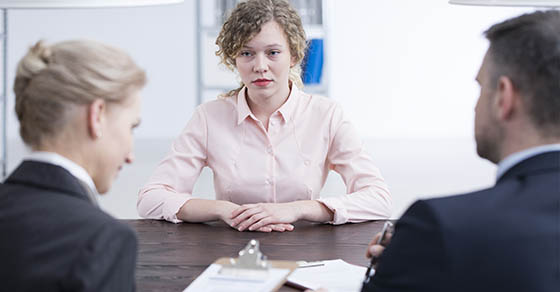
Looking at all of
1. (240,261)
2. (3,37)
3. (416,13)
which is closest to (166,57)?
(3,37)

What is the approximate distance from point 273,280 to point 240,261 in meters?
0.10

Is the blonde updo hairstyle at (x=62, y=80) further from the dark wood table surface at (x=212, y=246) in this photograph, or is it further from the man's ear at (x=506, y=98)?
the man's ear at (x=506, y=98)

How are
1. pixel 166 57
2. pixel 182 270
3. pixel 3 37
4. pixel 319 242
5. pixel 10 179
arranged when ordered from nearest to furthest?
pixel 10 179
pixel 182 270
pixel 319 242
pixel 3 37
pixel 166 57

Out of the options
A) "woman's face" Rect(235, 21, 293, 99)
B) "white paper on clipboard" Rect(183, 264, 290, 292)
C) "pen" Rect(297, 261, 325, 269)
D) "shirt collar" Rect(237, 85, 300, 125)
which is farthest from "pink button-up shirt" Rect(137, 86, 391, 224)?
"white paper on clipboard" Rect(183, 264, 290, 292)

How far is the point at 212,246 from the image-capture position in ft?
6.24

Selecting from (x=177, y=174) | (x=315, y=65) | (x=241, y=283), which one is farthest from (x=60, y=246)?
(x=315, y=65)

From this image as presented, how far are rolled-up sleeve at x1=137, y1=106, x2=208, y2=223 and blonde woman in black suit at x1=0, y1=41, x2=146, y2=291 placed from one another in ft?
3.20

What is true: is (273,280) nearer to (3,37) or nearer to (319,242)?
(319,242)

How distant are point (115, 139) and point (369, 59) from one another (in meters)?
6.16

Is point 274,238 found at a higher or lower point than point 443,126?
higher

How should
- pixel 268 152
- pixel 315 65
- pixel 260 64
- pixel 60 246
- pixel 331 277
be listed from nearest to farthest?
pixel 60 246 → pixel 331 277 → pixel 260 64 → pixel 268 152 → pixel 315 65

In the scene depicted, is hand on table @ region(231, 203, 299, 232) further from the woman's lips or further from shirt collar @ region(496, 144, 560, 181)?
shirt collar @ region(496, 144, 560, 181)

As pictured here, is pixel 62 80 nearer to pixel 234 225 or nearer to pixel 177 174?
pixel 234 225

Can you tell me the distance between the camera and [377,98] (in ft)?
23.8
